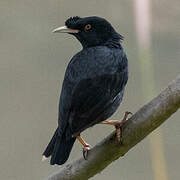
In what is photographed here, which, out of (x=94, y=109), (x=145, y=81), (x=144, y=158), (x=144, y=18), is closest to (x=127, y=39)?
(x=144, y=18)

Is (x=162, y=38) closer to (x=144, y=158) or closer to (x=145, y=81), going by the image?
(x=145, y=81)

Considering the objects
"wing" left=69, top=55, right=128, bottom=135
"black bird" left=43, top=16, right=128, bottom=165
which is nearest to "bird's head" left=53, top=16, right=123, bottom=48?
"black bird" left=43, top=16, right=128, bottom=165

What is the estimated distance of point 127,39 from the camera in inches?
237

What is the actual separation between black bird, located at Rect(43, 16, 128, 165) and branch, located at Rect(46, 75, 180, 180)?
89mm

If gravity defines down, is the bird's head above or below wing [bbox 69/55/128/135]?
above

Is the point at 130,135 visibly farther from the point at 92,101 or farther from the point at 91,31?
the point at 91,31

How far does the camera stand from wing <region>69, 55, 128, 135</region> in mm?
3150

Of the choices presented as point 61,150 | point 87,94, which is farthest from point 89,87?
point 61,150

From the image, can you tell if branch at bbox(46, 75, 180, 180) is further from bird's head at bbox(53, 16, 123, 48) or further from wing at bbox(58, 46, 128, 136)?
bird's head at bbox(53, 16, 123, 48)

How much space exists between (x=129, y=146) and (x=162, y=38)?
3.29 meters

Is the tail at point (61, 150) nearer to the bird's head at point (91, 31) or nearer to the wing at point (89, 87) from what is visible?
the wing at point (89, 87)

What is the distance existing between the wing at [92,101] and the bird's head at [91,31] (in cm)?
55

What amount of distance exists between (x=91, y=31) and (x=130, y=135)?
1.13 meters

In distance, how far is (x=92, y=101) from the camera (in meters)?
3.19
